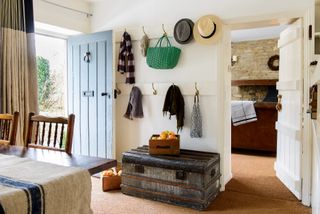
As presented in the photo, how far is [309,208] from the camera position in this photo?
257 centimetres

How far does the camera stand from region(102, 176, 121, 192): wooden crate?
299 cm

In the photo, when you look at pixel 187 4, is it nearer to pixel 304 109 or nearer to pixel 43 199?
pixel 304 109

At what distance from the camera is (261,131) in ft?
15.5

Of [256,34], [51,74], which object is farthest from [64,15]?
[256,34]

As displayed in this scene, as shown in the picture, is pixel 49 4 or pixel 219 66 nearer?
pixel 219 66

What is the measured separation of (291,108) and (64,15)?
2962 mm

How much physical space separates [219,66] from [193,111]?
563 mm

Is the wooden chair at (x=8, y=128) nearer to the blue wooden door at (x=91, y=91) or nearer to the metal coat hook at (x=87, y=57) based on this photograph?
the blue wooden door at (x=91, y=91)

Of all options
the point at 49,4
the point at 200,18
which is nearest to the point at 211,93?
the point at 200,18

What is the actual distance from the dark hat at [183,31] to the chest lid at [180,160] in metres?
1.23

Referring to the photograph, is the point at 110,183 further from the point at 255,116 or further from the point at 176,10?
the point at 255,116

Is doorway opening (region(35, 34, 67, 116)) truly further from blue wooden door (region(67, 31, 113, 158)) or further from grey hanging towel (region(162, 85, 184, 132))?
grey hanging towel (region(162, 85, 184, 132))

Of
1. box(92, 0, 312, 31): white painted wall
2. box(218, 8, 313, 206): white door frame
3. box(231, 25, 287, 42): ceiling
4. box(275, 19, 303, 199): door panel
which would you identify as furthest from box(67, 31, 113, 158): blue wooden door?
box(231, 25, 287, 42): ceiling

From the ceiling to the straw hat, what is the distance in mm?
3110
